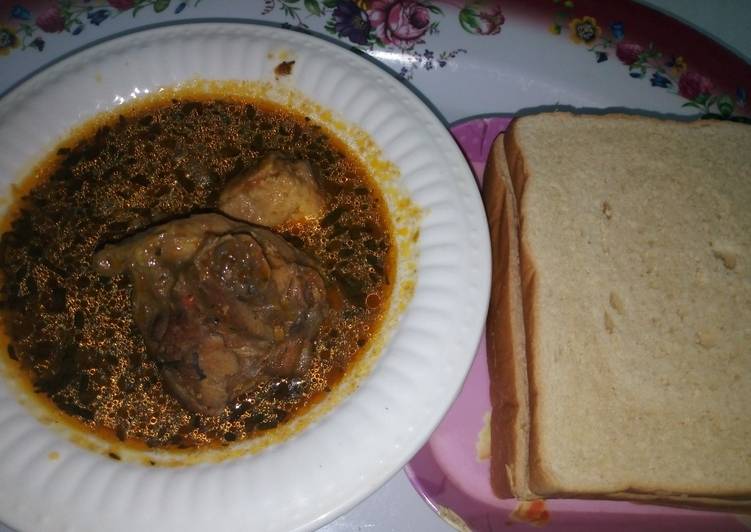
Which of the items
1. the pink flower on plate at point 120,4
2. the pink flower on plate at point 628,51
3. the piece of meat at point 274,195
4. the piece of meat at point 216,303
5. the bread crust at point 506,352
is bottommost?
the bread crust at point 506,352

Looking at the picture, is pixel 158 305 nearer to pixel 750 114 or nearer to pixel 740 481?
pixel 740 481

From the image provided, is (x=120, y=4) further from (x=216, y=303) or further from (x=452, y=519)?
(x=452, y=519)

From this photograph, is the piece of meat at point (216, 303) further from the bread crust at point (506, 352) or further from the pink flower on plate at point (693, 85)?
the pink flower on plate at point (693, 85)

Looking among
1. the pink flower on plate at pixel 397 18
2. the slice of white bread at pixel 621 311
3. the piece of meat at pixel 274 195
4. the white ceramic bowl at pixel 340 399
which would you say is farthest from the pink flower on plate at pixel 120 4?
the slice of white bread at pixel 621 311

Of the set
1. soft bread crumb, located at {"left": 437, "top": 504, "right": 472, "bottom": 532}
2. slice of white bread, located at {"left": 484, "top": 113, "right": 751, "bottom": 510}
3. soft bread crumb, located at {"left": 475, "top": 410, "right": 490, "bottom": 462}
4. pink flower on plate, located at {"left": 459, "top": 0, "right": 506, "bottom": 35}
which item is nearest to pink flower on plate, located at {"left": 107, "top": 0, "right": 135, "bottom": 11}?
pink flower on plate, located at {"left": 459, "top": 0, "right": 506, "bottom": 35}

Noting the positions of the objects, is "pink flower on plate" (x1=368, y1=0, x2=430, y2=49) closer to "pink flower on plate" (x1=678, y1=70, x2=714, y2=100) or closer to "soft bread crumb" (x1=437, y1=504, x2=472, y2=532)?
"pink flower on plate" (x1=678, y1=70, x2=714, y2=100)

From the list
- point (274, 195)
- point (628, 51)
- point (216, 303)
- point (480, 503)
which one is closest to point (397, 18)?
point (628, 51)
